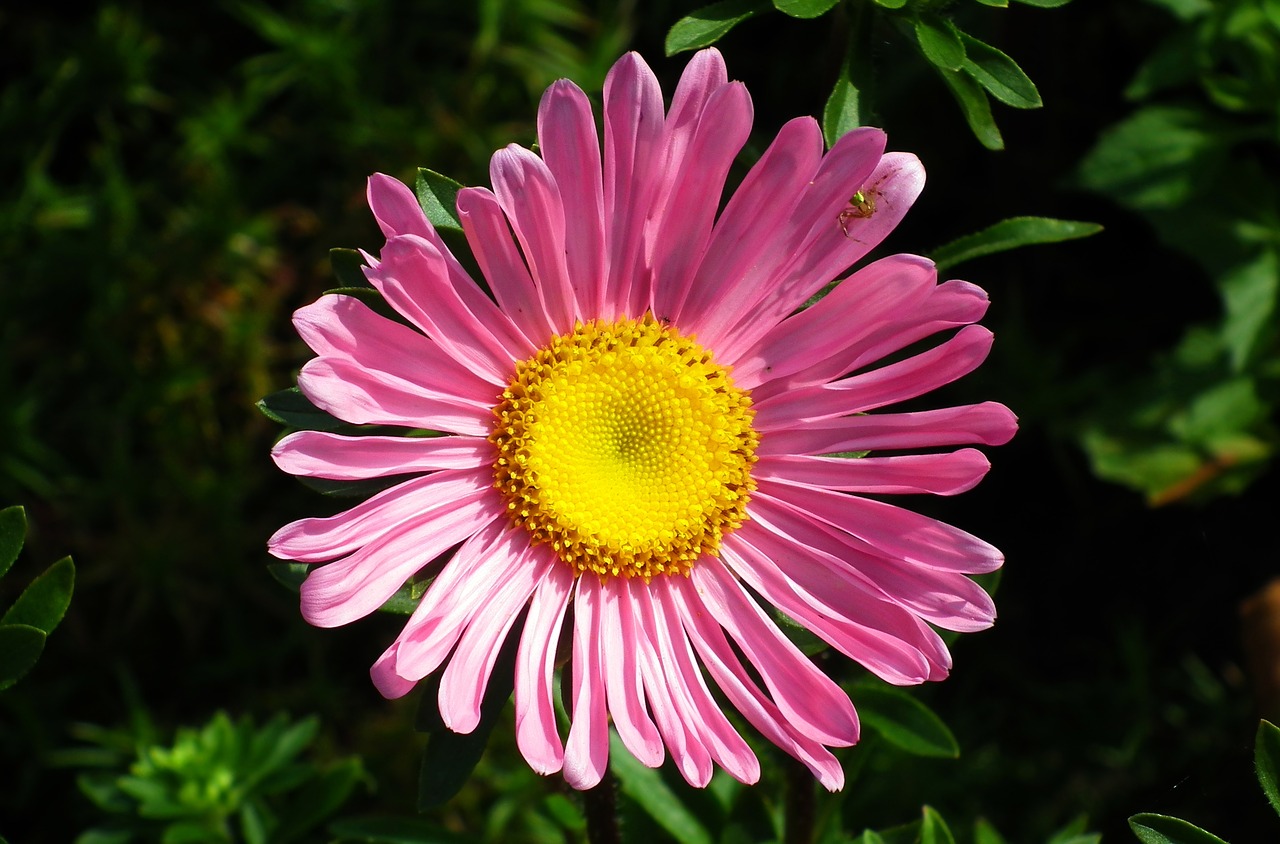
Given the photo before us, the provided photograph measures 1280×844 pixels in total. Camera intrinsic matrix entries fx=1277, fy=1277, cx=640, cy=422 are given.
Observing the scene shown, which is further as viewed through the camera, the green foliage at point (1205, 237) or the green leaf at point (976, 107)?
the green foliage at point (1205, 237)

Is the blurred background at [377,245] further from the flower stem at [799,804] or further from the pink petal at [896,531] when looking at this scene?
the pink petal at [896,531]

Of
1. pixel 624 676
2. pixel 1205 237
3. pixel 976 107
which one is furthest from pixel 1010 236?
pixel 1205 237

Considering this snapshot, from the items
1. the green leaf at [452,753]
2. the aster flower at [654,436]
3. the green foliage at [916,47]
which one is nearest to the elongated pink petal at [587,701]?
the aster flower at [654,436]

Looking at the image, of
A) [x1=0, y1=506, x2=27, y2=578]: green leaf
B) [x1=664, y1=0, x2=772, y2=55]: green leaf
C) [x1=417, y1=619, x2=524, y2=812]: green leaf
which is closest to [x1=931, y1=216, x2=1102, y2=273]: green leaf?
Result: [x1=664, y1=0, x2=772, y2=55]: green leaf

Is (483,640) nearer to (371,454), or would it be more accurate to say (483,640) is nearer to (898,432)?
(371,454)

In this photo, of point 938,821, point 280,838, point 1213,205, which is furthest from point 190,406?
point 1213,205

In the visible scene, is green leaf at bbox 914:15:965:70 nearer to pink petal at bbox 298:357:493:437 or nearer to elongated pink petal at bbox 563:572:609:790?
pink petal at bbox 298:357:493:437
